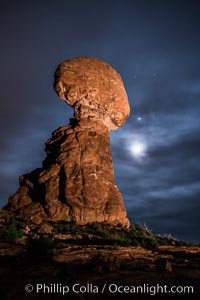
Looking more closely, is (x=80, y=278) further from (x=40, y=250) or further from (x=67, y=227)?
(x=67, y=227)

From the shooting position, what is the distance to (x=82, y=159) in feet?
76.7

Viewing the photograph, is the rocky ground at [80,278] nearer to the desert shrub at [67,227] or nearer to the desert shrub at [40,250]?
the desert shrub at [40,250]

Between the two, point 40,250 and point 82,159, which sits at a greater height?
point 82,159

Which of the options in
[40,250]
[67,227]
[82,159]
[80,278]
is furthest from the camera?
[82,159]

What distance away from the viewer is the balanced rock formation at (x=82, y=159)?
21438 millimetres

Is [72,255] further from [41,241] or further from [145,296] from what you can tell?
[145,296]

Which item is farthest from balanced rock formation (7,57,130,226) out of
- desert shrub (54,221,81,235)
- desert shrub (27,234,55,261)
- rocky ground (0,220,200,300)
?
rocky ground (0,220,200,300)

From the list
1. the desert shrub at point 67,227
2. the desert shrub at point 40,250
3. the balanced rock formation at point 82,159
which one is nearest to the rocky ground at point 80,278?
the desert shrub at point 40,250

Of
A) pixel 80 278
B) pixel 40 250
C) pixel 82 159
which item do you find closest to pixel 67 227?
pixel 82 159

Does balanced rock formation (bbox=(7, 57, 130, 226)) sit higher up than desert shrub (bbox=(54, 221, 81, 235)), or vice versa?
balanced rock formation (bbox=(7, 57, 130, 226))

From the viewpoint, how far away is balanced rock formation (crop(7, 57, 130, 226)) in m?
21.4

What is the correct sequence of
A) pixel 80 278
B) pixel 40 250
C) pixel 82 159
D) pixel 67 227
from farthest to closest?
pixel 82 159 → pixel 67 227 → pixel 40 250 → pixel 80 278

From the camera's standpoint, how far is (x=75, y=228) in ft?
Result: 62.0

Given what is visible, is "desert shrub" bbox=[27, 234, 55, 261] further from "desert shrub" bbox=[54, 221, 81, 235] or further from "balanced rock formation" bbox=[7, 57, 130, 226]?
"balanced rock formation" bbox=[7, 57, 130, 226]
